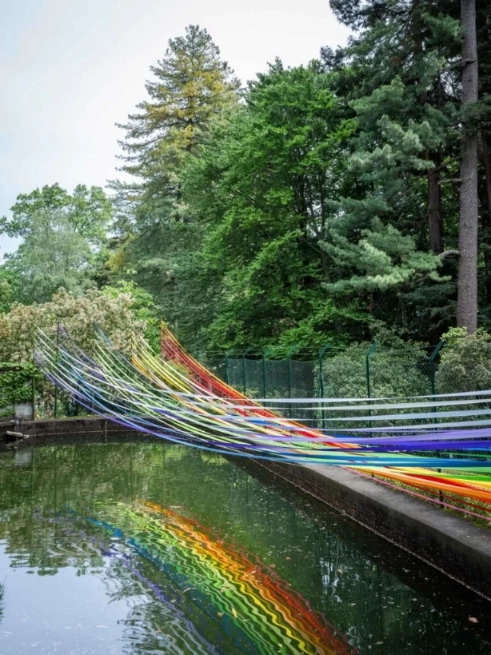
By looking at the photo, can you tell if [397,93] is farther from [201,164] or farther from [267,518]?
[267,518]

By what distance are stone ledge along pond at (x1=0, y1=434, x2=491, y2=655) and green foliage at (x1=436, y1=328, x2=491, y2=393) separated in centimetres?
292

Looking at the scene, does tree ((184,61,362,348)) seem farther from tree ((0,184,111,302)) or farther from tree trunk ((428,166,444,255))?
tree ((0,184,111,302))

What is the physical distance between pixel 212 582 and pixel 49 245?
102ft

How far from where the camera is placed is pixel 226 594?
5.74 metres

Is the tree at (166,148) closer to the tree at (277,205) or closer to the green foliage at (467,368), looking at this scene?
the tree at (277,205)

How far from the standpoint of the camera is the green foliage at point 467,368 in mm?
9852

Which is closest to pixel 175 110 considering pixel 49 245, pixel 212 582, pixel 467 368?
pixel 49 245

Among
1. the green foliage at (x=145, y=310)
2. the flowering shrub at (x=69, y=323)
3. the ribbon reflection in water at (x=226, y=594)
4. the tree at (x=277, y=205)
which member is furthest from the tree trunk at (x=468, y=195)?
the green foliage at (x=145, y=310)

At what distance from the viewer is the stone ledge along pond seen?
15.8 feet

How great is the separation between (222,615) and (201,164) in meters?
18.5

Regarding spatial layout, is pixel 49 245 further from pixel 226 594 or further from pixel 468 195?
pixel 226 594

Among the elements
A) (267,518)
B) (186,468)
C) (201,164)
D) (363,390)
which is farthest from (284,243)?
(267,518)

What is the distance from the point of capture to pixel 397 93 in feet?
47.7

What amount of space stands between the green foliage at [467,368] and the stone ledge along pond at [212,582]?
115 inches
